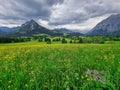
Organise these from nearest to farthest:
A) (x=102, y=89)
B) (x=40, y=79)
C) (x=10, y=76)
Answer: (x=102, y=89)
(x=40, y=79)
(x=10, y=76)

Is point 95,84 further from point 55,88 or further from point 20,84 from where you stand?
point 20,84

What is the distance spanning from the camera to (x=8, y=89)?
435cm

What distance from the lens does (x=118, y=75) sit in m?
4.75

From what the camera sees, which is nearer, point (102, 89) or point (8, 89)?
point (102, 89)

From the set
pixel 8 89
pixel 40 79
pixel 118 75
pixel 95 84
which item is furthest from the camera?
pixel 40 79

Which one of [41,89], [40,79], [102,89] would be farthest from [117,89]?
[40,79]

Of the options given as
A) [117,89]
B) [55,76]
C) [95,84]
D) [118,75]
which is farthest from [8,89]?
[118,75]

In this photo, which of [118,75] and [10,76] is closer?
[118,75]

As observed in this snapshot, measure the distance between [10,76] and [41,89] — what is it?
1.77 meters

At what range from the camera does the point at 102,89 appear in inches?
150

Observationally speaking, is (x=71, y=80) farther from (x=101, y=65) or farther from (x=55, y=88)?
(x=101, y=65)

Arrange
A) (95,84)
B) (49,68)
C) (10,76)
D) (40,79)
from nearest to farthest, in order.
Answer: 1. (95,84)
2. (40,79)
3. (10,76)
4. (49,68)

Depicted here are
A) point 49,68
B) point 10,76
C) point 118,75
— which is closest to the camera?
point 118,75

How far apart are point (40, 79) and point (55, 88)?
3.09 ft
